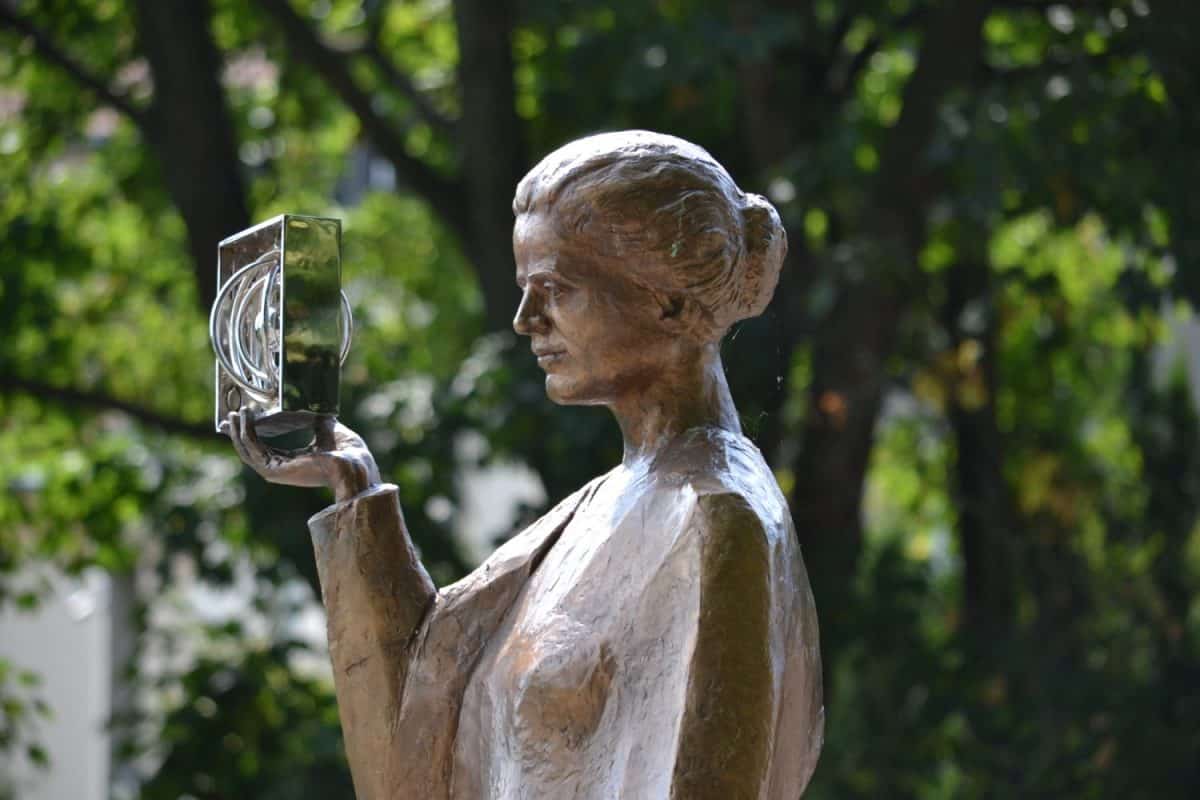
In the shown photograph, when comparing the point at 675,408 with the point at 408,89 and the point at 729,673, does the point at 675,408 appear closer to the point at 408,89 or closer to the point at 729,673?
the point at 729,673

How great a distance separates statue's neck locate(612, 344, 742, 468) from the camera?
2.82 metres

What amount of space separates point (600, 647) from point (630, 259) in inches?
19.5

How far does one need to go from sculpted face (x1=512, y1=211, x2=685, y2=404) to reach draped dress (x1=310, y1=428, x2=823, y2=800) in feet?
0.37

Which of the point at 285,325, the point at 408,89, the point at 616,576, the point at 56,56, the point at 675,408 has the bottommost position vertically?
the point at 408,89

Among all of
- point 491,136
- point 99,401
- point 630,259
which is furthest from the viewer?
point 99,401

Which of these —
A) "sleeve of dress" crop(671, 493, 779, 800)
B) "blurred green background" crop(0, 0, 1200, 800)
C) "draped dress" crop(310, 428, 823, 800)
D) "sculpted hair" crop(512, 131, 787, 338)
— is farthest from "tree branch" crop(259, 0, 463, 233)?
"sleeve of dress" crop(671, 493, 779, 800)

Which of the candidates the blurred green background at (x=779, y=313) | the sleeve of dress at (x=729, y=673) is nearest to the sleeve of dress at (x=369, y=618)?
the sleeve of dress at (x=729, y=673)

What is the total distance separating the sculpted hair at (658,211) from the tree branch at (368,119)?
5.18 m

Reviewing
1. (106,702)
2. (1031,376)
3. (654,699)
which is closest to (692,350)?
(654,699)

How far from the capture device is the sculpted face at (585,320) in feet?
9.06

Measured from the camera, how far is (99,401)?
27.9ft

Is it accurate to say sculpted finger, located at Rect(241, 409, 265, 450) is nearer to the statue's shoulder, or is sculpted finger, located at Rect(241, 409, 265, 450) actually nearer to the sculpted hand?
the sculpted hand

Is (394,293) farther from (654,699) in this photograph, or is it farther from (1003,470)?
(654,699)

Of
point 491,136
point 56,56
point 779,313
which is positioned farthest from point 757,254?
point 56,56
